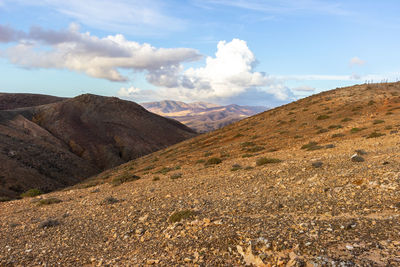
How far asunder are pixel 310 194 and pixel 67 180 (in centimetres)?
4621

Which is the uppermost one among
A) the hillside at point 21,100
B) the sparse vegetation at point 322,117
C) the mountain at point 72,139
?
the hillside at point 21,100

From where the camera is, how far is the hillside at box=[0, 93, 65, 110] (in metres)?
106

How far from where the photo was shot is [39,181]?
128 feet

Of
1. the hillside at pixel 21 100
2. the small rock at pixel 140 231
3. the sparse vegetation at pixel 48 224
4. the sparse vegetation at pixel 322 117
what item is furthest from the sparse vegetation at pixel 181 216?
the hillside at pixel 21 100

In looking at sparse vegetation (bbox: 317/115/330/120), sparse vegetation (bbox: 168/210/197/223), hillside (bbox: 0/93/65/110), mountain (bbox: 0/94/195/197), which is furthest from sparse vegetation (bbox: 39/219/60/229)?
hillside (bbox: 0/93/65/110)

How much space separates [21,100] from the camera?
4373 inches

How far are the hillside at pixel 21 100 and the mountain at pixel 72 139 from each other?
150cm

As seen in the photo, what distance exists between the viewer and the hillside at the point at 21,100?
106 meters

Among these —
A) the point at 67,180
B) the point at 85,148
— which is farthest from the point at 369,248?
the point at 85,148

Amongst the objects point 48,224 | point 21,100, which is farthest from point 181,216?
point 21,100

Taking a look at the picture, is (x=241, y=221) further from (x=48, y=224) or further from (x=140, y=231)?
(x=48, y=224)

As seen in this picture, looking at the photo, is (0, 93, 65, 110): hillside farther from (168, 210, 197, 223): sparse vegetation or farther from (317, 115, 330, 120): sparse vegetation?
(168, 210, 197, 223): sparse vegetation

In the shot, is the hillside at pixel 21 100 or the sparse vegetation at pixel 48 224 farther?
the hillside at pixel 21 100

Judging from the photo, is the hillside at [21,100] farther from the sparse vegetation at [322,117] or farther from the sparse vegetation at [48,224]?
the sparse vegetation at [48,224]
